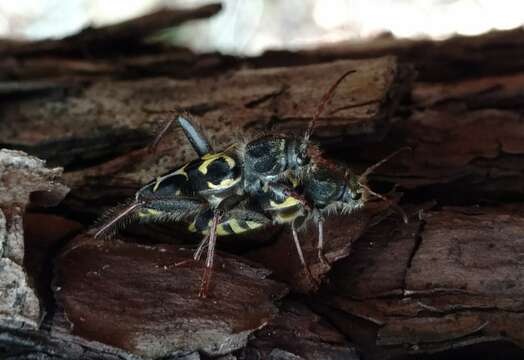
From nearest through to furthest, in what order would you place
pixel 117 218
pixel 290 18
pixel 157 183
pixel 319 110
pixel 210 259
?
pixel 210 259, pixel 117 218, pixel 319 110, pixel 157 183, pixel 290 18

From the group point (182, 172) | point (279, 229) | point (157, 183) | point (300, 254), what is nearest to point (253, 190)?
point (279, 229)

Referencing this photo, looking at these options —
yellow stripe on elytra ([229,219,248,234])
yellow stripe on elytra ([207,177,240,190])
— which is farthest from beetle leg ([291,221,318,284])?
yellow stripe on elytra ([207,177,240,190])

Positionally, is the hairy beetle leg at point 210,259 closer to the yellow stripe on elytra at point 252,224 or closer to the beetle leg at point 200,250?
the beetle leg at point 200,250

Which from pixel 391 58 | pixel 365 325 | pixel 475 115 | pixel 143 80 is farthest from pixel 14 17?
pixel 365 325

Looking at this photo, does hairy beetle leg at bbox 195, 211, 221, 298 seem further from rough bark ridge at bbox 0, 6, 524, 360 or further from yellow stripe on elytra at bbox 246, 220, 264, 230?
yellow stripe on elytra at bbox 246, 220, 264, 230

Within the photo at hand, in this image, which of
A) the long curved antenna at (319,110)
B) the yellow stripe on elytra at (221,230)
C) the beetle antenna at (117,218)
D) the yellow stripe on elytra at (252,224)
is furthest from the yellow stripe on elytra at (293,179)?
the beetle antenna at (117,218)

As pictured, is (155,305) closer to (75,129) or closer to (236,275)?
(236,275)

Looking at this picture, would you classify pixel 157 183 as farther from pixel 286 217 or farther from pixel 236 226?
pixel 286 217
